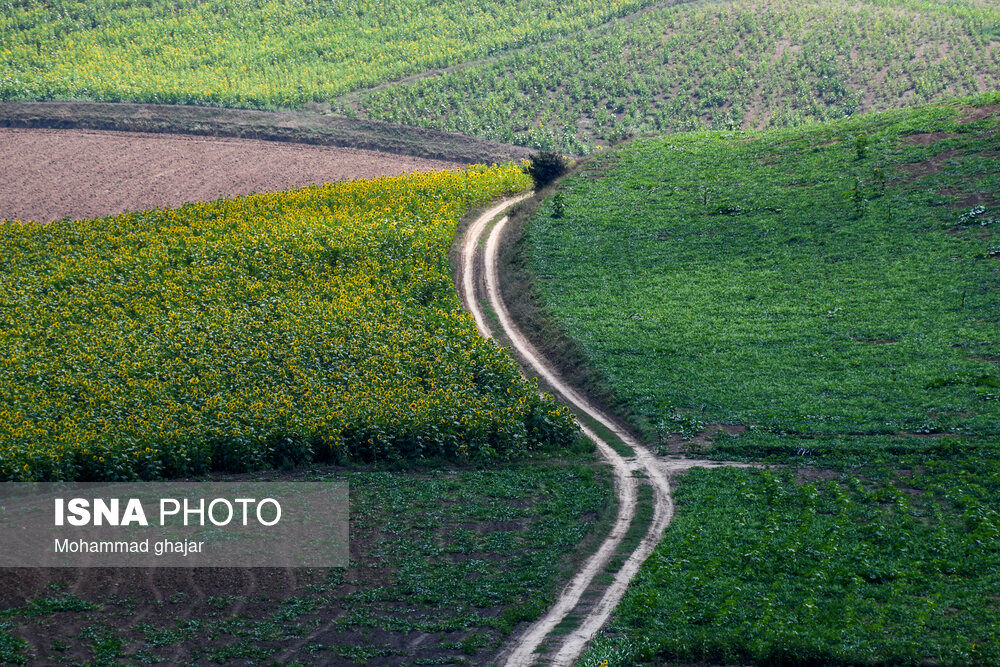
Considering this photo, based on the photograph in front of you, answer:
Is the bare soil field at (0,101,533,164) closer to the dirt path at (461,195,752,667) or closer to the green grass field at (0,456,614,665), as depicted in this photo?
the dirt path at (461,195,752,667)

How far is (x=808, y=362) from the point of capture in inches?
1574

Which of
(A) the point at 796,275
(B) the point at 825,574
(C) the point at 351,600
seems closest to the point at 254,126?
(A) the point at 796,275

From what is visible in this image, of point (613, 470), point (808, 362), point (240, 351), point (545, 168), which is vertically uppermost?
point (545, 168)

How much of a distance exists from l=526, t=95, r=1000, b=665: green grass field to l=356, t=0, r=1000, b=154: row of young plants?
16.4m

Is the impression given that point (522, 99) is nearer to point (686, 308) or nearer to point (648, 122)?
point (648, 122)

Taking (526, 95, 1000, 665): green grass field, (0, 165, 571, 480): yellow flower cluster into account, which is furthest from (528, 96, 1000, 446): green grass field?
(0, 165, 571, 480): yellow flower cluster

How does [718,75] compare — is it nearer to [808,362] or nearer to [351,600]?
[808,362]

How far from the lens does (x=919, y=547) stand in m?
26.2

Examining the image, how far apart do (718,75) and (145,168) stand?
48.8 m

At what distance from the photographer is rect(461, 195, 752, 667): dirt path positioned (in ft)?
75.5

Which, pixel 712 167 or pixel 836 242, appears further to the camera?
pixel 712 167

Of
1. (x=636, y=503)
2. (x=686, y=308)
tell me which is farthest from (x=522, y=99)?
(x=636, y=503)

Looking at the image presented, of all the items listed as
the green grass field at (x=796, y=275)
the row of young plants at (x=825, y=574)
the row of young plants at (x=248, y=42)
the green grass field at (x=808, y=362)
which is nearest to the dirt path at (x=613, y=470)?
the row of young plants at (x=825, y=574)

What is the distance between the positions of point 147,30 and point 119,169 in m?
36.8
